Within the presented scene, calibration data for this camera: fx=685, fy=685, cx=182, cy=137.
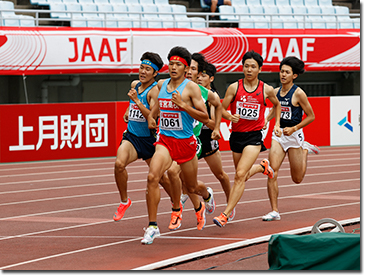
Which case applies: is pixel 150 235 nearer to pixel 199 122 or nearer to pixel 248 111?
pixel 199 122

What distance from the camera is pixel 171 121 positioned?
764cm

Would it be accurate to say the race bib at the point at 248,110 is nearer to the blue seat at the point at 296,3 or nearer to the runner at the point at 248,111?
the runner at the point at 248,111

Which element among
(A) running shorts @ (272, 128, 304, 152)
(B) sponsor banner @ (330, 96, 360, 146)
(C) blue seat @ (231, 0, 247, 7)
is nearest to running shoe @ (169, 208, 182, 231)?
(A) running shorts @ (272, 128, 304, 152)

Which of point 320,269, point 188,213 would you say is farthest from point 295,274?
point 188,213

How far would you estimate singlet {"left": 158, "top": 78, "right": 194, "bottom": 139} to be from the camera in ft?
24.9

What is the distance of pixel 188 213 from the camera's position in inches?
382

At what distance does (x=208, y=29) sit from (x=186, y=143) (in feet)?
48.7

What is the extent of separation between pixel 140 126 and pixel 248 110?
138 cm

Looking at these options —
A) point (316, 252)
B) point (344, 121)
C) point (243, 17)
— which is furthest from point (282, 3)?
point (316, 252)

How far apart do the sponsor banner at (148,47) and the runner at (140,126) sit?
36.1ft

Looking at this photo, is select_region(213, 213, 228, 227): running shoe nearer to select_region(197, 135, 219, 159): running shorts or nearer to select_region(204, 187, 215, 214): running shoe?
select_region(204, 187, 215, 214): running shoe

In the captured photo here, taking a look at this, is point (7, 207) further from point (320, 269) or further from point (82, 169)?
point (320, 269)

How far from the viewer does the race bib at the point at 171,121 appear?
7.60 metres

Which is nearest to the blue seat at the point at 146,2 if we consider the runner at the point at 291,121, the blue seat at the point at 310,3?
the blue seat at the point at 310,3
